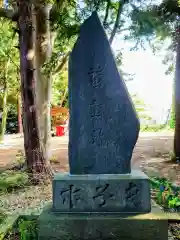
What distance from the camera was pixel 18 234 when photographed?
10.7ft

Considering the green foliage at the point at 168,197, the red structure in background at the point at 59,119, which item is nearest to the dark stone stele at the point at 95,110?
the green foliage at the point at 168,197

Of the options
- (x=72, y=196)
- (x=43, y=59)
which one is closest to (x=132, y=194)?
(x=72, y=196)

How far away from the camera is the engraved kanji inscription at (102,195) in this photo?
2953 millimetres

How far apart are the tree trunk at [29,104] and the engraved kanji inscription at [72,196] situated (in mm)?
3686

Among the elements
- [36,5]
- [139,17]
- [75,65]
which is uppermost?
[36,5]

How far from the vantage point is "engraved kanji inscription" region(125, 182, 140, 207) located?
2.93m

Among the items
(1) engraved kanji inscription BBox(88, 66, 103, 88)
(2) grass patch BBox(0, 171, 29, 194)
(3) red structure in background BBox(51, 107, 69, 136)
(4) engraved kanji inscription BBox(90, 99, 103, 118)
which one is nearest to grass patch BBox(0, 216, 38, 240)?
(4) engraved kanji inscription BBox(90, 99, 103, 118)

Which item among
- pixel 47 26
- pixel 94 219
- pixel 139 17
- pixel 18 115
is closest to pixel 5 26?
pixel 47 26

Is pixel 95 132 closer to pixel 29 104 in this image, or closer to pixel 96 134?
pixel 96 134

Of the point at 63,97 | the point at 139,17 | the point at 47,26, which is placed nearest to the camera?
the point at 139,17

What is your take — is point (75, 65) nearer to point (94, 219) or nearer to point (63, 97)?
point (94, 219)

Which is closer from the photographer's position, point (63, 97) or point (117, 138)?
point (117, 138)

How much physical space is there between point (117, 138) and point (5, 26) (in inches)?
430

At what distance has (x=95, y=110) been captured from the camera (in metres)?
3.18
